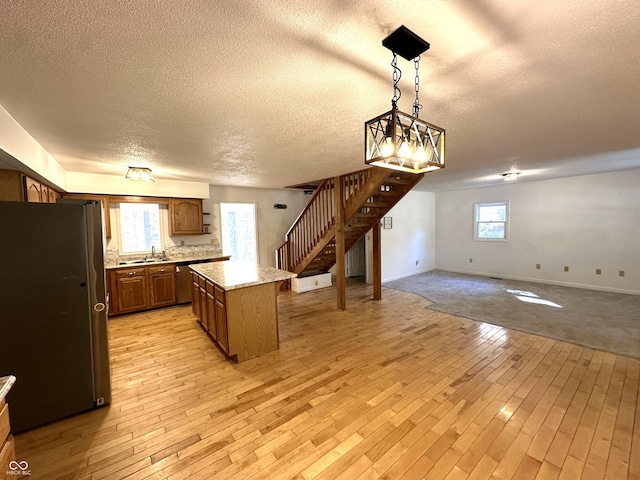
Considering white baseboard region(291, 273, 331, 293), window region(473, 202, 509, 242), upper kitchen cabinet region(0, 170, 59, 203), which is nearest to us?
upper kitchen cabinet region(0, 170, 59, 203)

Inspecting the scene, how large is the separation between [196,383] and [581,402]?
11.3ft

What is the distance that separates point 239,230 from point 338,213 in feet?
9.16

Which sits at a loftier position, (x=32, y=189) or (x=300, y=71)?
(x=300, y=71)

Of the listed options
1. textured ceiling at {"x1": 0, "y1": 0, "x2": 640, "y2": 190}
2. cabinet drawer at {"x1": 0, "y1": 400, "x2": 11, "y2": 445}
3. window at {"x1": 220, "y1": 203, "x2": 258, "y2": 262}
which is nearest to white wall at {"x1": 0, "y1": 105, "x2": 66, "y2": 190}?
textured ceiling at {"x1": 0, "y1": 0, "x2": 640, "y2": 190}

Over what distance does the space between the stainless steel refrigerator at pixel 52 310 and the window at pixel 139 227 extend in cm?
321

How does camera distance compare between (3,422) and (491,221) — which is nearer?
(3,422)

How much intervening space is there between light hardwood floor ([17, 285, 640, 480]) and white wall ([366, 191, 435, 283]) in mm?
3436

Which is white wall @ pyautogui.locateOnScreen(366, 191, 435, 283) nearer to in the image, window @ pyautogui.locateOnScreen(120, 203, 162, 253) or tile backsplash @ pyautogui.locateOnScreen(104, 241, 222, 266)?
tile backsplash @ pyautogui.locateOnScreen(104, 241, 222, 266)

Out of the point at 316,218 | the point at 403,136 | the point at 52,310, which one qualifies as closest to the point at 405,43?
the point at 403,136

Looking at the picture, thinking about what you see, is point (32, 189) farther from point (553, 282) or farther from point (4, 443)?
point (553, 282)

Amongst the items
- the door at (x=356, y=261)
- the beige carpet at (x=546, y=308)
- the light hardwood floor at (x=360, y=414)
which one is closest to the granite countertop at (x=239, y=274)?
the light hardwood floor at (x=360, y=414)

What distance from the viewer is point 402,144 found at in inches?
54.5

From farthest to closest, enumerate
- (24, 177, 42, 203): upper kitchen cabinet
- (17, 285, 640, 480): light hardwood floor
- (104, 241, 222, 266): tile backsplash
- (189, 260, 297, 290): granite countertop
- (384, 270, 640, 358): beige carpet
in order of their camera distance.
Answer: (104, 241, 222, 266): tile backsplash < (384, 270, 640, 358): beige carpet < (189, 260, 297, 290): granite countertop < (24, 177, 42, 203): upper kitchen cabinet < (17, 285, 640, 480): light hardwood floor

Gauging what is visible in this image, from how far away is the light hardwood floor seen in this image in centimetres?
172
